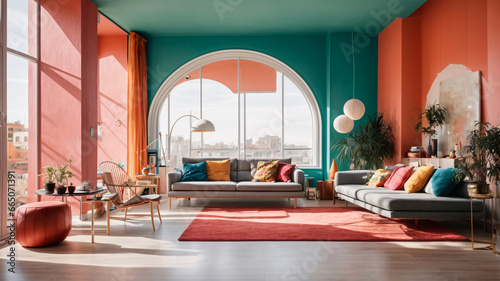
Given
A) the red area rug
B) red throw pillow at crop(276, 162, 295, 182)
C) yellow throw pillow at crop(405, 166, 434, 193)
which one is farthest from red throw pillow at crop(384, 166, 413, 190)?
red throw pillow at crop(276, 162, 295, 182)

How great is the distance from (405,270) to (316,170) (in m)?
4.90

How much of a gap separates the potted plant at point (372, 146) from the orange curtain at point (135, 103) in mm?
4236

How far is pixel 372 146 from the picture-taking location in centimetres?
705

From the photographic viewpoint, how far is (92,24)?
5.84 meters

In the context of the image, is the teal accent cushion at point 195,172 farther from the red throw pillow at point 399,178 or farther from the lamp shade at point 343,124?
the red throw pillow at point 399,178

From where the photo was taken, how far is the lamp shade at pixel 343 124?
7.19 m

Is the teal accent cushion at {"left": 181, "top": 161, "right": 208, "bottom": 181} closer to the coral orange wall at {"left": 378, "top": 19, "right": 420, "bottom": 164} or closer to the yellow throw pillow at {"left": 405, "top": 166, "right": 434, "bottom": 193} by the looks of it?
the yellow throw pillow at {"left": 405, "top": 166, "right": 434, "bottom": 193}

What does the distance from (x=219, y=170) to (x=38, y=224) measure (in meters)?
3.61

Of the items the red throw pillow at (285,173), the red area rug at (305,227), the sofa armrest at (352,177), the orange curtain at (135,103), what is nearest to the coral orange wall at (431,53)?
the sofa armrest at (352,177)

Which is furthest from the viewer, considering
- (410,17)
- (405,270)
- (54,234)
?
(410,17)

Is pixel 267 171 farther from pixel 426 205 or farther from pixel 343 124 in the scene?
pixel 426 205

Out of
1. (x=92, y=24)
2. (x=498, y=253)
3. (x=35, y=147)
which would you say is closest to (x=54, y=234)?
(x=35, y=147)

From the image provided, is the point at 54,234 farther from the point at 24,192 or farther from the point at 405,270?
the point at 405,270

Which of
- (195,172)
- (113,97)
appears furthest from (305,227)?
(113,97)
